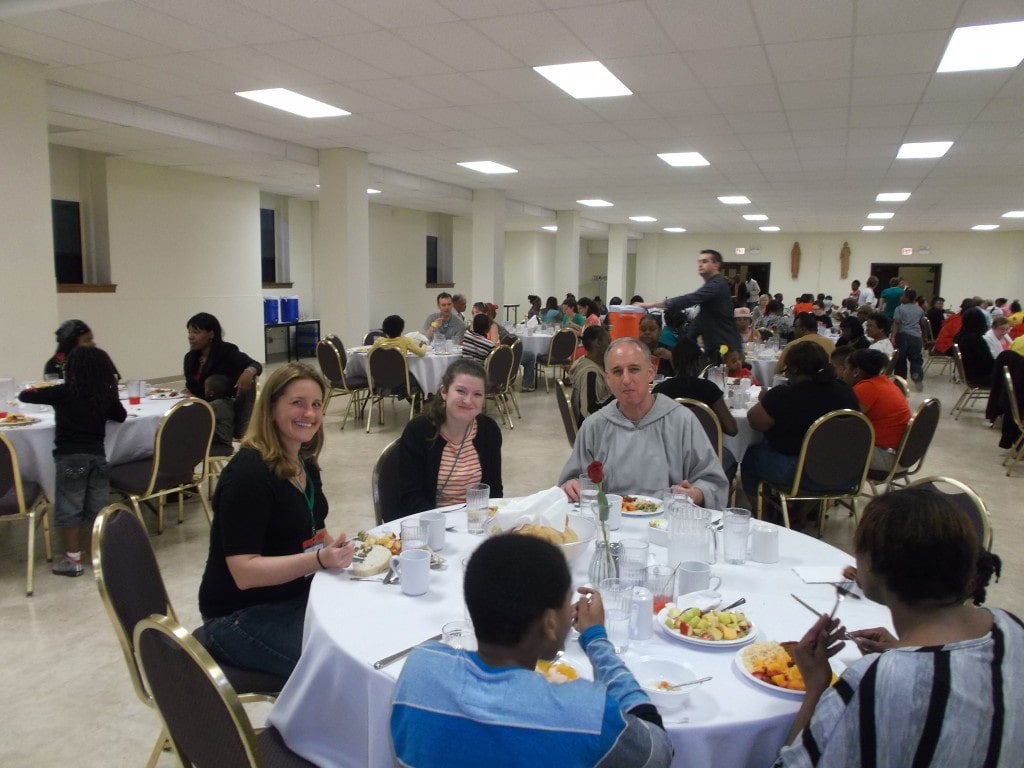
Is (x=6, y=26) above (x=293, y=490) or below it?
above

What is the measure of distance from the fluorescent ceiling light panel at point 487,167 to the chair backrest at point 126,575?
8.08 metres

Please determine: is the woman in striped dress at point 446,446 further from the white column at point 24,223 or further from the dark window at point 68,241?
the dark window at point 68,241

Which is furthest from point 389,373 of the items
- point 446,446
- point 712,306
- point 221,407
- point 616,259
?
point 616,259

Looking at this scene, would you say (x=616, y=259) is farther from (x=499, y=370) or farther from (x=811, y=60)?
(x=811, y=60)

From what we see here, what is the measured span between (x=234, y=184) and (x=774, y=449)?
30.6 feet

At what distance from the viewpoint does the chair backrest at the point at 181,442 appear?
3652 millimetres

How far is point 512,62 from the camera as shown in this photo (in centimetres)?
498

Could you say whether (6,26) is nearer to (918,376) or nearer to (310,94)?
(310,94)

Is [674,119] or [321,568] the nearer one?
[321,568]

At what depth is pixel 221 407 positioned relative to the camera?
4547mm

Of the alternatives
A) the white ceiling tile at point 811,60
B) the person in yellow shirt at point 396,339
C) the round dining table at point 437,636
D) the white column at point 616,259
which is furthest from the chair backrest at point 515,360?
the white column at point 616,259

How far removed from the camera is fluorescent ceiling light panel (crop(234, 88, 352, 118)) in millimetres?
6050

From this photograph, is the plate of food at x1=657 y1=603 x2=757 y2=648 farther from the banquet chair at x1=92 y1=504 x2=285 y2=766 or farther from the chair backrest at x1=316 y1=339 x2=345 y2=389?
the chair backrest at x1=316 y1=339 x2=345 y2=389

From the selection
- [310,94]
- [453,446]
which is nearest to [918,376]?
[310,94]
